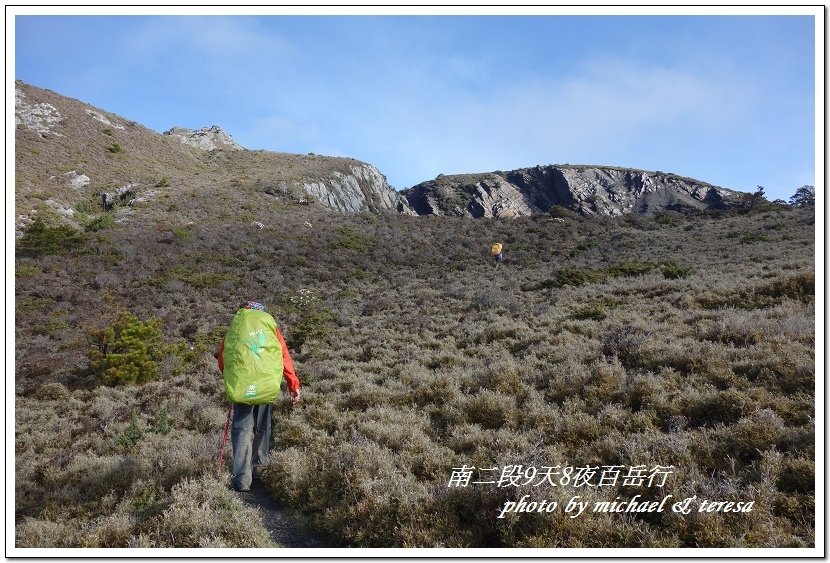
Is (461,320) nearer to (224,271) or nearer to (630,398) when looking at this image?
(630,398)

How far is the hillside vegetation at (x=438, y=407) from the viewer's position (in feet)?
12.3

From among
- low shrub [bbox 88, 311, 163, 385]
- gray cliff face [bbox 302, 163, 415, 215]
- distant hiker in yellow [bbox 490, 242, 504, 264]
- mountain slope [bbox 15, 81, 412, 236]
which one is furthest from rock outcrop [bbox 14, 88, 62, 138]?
distant hiker in yellow [bbox 490, 242, 504, 264]

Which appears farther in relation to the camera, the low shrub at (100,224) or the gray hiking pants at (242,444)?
the low shrub at (100,224)

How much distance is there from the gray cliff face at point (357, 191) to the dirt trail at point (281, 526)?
4929cm

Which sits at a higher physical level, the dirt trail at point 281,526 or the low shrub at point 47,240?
the low shrub at point 47,240

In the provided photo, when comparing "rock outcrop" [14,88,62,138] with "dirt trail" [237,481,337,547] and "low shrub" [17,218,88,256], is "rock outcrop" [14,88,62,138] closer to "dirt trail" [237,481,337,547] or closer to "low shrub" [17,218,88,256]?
"low shrub" [17,218,88,256]

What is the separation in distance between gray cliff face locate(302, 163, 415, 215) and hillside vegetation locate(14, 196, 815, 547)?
4029 cm

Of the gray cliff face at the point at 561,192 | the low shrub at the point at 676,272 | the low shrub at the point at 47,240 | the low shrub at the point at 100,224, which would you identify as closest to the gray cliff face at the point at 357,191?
the gray cliff face at the point at 561,192

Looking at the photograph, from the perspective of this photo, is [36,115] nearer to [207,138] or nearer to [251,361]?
[207,138]

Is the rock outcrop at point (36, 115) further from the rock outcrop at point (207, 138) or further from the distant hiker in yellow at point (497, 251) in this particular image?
the distant hiker in yellow at point (497, 251)

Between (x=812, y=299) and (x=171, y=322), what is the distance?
59.5 feet

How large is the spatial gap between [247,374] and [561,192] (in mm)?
107811

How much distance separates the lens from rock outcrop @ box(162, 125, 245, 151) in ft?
240
